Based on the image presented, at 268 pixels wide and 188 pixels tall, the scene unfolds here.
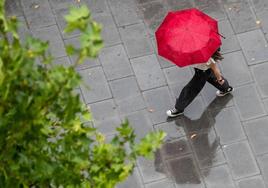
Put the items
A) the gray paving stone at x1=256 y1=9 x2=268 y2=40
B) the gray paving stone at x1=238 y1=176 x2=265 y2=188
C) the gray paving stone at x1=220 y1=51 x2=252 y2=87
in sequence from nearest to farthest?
the gray paving stone at x1=238 y1=176 x2=265 y2=188, the gray paving stone at x1=220 y1=51 x2=252 y2=87, the gray paving stone at x1=256 y1=9 x2=268 y2=40

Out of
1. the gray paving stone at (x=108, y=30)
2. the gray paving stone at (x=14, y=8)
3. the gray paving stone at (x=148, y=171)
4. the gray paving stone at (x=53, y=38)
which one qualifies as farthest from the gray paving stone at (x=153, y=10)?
the gray paving stone at (x=148, y=171)

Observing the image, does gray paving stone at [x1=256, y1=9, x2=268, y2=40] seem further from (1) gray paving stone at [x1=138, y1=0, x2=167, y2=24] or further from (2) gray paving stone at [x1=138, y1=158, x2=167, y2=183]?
(2) gray paving stone at [x1=138, y1=158, x2=167, y2=183]

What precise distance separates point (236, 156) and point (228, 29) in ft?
6.60

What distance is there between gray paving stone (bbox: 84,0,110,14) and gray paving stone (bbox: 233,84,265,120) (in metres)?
2.36

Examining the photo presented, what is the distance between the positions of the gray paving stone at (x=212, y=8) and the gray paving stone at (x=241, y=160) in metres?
2.09

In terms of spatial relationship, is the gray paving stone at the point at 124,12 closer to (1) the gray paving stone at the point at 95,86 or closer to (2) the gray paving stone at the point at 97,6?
(2) the gray paving stone at the point at 97,6

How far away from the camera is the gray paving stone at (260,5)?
889 cm

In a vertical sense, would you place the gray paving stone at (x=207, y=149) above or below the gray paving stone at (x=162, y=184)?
above

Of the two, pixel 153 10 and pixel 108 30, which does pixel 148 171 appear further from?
pixel 153 10

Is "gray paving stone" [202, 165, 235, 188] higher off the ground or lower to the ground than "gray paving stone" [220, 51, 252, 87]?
lower

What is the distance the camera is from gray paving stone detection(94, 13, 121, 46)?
28.6 feet

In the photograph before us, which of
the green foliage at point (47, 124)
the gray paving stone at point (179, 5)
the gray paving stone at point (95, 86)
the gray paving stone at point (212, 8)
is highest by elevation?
the green foliage at point (47, 124)

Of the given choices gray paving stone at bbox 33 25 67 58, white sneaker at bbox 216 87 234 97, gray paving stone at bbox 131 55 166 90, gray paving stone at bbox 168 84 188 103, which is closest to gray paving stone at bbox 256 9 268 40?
white sneaker at bbox 216 87 234 97

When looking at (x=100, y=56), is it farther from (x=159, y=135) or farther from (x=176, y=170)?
(x=159, y=135)
